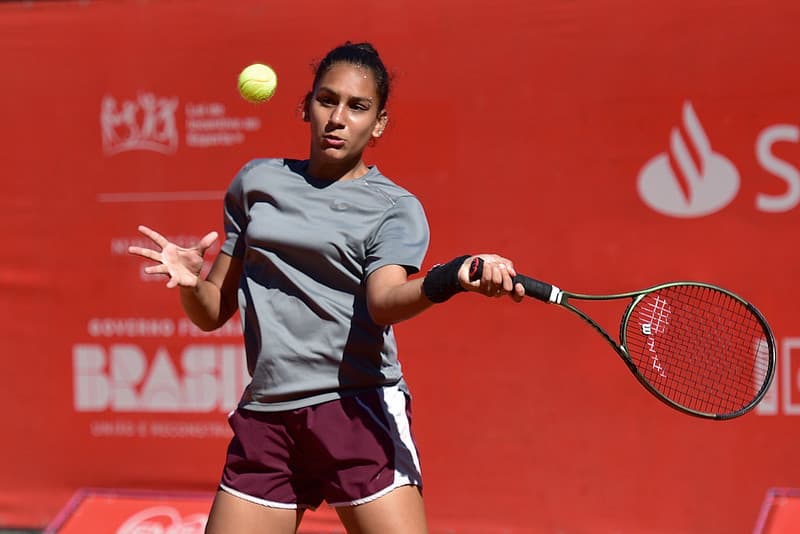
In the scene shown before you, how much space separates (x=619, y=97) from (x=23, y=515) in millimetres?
3110

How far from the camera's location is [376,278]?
2.65 m

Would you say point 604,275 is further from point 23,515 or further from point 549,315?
point 23,515

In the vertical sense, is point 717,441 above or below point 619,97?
below

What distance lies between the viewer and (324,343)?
272 centimetres

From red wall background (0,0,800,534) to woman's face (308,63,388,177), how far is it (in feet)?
5.73

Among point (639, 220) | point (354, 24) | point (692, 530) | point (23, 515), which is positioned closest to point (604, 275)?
point (639, 220)

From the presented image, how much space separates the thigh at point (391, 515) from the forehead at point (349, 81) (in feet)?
3.19

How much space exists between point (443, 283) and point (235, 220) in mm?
711

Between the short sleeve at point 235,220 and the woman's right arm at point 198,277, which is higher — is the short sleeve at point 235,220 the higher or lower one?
the higher one

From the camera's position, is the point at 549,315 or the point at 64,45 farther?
the point at 64,45

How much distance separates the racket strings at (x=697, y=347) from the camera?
3215 millimetres

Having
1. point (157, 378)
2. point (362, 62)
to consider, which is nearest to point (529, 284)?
point (362, 62)

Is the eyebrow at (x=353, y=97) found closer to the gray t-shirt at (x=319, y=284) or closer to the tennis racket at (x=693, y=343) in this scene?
the gray t-shirt at (x=319, y=284)

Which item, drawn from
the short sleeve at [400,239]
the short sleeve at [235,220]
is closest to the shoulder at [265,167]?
the short sleeve at [235,220]
